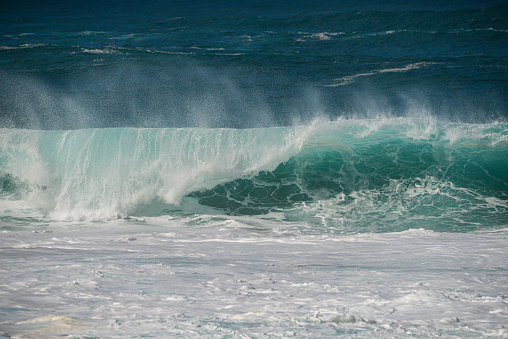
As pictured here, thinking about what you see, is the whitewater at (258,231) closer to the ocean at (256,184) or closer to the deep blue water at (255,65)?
the ocean at (256,184)

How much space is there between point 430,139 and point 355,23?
62.7 feet

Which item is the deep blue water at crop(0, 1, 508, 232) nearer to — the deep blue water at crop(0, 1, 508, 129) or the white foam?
→ the deep blue water at crop(0, 1, 508, 129)

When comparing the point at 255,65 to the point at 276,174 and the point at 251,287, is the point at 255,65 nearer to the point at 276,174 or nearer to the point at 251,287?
the point at 276,174

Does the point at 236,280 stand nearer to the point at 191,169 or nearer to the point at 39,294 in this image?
the point at 39,294

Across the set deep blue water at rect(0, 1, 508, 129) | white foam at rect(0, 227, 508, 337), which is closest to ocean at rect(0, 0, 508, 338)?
white foam at rect(0, 227, 508, 337)

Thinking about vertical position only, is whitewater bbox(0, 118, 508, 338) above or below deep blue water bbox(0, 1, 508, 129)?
below

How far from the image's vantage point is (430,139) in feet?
36.4

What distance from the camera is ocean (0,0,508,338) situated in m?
3.47

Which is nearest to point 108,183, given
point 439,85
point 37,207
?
point 37,207

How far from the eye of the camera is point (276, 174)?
1020 centimetres

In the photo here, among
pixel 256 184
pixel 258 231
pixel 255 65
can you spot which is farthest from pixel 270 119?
pixel 255 65

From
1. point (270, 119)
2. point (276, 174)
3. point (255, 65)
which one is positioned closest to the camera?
point (276, 174)

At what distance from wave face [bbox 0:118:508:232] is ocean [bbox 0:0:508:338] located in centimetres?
4

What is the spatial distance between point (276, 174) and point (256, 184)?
524 mm
